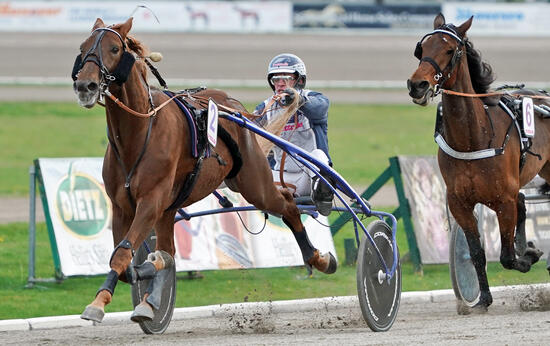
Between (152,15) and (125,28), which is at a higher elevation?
(125,28)

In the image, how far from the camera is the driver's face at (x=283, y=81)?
7199 mm

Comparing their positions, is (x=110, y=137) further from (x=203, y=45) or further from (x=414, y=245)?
(x=203, y=45)

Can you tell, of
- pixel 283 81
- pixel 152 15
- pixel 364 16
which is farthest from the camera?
pixel 364 16

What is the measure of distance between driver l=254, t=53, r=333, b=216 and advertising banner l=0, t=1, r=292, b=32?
76.1ft

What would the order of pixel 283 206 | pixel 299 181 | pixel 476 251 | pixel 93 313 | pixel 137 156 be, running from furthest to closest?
1. pixel 476 251
2. pixel 299 181
3. pixel 283 206
4. pixel 137 156
5. pixel 93 313

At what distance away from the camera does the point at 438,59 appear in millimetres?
6766

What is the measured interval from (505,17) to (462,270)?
25.8 metres

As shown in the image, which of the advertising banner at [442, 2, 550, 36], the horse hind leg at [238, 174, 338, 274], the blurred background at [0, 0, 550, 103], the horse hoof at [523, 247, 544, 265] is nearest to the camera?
the horse hind leg at [238, 174, 338, 274]

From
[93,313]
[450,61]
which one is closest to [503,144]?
[450,61]

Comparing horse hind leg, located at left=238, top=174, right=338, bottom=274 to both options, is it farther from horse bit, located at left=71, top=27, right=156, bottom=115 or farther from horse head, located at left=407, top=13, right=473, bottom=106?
horse bit, located at left=71, top=27, right=156, bottom=115

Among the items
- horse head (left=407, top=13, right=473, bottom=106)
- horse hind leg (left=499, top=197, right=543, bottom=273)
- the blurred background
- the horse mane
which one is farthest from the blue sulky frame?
the blurred background

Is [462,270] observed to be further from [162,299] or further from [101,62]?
[101,62]

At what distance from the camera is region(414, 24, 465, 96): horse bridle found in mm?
6707

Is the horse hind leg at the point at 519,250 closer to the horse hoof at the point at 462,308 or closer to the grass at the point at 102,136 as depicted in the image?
the horse hoof at the point at 462,308
